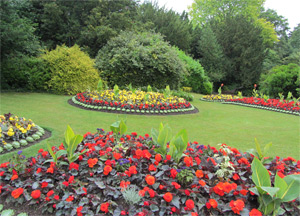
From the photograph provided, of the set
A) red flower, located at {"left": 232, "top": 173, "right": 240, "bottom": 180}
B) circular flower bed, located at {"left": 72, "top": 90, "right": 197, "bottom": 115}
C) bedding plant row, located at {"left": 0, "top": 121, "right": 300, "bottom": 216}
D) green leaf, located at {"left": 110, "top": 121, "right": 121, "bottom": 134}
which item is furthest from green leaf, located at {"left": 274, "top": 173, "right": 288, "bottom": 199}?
circular flower bed, located at {"left": 72, "top": 90, "right": 197, "bottom": 115}

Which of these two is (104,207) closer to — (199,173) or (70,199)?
(70,199)

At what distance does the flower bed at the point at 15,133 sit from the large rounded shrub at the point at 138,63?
7.79 m

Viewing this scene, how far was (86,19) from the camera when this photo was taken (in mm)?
16719

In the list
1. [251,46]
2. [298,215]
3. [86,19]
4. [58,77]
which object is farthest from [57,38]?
[251,46]

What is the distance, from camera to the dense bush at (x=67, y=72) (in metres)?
11.2

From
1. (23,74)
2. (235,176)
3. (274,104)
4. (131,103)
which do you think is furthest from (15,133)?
(274,104)

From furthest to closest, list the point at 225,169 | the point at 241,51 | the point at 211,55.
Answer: the point at 241,51 → the point at 211,55 → the point at 225,169

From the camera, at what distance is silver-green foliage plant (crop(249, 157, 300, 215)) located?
6.38ft

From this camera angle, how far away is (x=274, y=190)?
6.04 feet

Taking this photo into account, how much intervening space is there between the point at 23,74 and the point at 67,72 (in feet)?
6.56

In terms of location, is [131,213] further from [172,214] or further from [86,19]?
[86,19]

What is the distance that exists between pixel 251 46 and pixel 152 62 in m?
20.3

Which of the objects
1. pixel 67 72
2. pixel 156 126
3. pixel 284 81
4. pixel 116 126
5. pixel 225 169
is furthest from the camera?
pixel 284 81

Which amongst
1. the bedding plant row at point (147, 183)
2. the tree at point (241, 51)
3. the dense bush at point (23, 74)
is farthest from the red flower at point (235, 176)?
the tree at point (241, 51)
